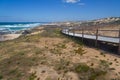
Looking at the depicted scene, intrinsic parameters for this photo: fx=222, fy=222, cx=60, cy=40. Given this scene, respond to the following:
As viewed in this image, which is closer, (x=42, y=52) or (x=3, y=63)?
(x=3, y=63)

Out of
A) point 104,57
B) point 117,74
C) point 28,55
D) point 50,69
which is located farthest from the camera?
point 28,55

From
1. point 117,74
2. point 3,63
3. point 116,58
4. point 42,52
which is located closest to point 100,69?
point 117,74

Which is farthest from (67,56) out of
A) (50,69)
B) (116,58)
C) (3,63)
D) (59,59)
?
(3,63)

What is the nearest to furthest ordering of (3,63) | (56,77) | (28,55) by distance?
(56,77), (3,63), (28,55)

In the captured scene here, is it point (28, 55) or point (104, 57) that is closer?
point (104, 57)

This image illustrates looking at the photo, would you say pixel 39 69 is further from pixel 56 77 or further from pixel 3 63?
pixel 3 63

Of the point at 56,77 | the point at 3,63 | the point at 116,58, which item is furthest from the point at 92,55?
the point at 3,63

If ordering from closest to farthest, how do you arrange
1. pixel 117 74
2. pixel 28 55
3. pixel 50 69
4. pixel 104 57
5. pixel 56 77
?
pixel 117 74
pixel 56 77
pixel 50 69
pixel 104 57
pixel 28 55

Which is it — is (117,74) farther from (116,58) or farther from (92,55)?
(92,55)

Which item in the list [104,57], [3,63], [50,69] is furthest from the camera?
[3,63]
